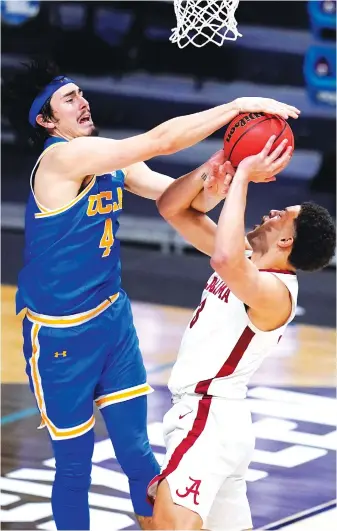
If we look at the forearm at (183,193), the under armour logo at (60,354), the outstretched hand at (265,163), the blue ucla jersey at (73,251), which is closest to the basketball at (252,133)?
the outstretched hand at (265,163)

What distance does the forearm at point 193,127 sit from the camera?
4914 millimetres

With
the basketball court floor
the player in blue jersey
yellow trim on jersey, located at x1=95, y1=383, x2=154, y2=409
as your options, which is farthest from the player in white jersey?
the basketball court floor

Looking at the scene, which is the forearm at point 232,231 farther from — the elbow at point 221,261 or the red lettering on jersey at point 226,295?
the red lettering on jersey at point 226,295

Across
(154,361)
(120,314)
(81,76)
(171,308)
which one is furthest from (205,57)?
(120,314)

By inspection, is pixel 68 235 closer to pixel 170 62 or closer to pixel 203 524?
pixel 203 524

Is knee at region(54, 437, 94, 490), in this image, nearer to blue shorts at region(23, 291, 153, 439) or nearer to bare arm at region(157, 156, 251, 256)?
blue shorts at region(23, 291, 153, 439)

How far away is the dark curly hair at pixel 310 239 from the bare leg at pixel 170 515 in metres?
1.01

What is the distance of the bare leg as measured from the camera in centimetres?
474

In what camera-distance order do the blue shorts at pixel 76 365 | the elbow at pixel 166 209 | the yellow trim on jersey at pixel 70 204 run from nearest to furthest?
the elbow at pixel 166 209 < the yellow trim on jersey at pixel 70 204 < the blue shorts at pixel 76 365

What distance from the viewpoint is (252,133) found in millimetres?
4855

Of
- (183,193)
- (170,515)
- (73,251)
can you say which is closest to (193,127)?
(183,193)

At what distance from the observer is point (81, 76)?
45.7 feet

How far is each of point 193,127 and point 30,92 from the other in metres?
1.06

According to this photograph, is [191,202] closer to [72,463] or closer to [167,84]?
[72,463]
